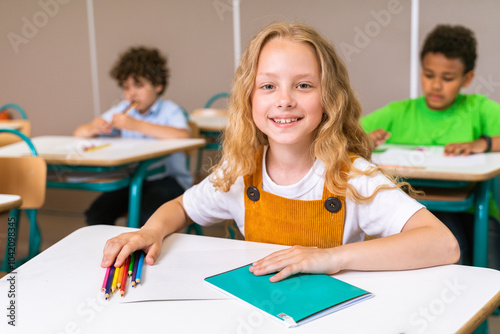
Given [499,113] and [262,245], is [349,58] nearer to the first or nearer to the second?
[499,113]

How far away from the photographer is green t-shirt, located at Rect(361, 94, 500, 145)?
2.34 meters

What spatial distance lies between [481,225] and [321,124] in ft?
3.10

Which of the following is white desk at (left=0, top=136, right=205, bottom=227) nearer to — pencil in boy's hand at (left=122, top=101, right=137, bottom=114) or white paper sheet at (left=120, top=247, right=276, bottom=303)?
pencil in boy's hand at (left=122, top=101, right=137, bottom=114)

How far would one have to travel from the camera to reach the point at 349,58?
134 inches

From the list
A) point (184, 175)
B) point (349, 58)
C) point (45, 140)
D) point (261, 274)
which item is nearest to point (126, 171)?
point (184, 175)

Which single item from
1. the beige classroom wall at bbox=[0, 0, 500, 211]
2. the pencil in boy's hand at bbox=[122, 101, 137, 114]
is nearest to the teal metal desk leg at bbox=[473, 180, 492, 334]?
the beige classroom wall at bbox=[0, 0, 500, 211]

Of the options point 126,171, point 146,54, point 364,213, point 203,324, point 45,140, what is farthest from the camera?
point 146,54

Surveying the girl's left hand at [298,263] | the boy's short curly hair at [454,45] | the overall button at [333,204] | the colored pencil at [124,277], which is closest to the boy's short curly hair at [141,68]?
the boy's short curly hair at [454,45]

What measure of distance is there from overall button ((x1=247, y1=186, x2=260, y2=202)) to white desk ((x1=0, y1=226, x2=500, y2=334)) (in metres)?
0.28

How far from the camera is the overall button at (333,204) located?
3.79 ft

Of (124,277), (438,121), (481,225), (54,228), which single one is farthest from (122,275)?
(54,228)

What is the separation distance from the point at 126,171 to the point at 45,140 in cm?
60

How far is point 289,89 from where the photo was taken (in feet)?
3.74

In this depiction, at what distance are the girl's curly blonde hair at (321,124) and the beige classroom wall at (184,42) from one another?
213cm
